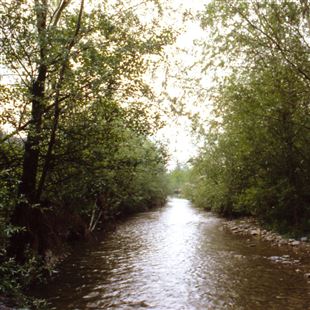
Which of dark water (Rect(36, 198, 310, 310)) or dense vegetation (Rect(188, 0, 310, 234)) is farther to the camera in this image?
dense vegetation (Rect(188, 0, 310, 234))

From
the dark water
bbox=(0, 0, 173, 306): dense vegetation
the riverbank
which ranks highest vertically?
bbox=(0, 0, 173, 306): dense vegetation

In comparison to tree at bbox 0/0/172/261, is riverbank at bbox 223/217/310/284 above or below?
below

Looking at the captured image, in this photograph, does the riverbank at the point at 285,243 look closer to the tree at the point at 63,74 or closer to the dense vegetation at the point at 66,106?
the dense vegetation at the point at 66,106

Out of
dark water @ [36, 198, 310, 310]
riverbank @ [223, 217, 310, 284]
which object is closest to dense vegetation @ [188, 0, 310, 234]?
riverbank @ [223, 217, 310, 284]

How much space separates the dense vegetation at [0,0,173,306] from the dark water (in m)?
1.55

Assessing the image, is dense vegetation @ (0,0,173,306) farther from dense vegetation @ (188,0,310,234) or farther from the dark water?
dense vegetation @ (188,0,310,234)

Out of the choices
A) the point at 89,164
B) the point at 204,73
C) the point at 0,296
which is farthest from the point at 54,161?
the point at 204,73

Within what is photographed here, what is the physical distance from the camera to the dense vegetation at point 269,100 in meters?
13.7

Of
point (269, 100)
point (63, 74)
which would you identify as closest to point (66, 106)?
point (63, 74)

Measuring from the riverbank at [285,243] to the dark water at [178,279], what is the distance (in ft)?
1.11

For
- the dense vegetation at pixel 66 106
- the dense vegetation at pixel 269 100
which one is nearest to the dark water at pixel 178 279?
the dense vegetation at pixel 66 106

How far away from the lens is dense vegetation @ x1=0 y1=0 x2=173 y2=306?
8.60 meters

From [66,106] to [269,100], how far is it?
35.2 ft

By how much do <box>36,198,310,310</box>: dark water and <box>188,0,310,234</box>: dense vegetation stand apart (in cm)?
393
